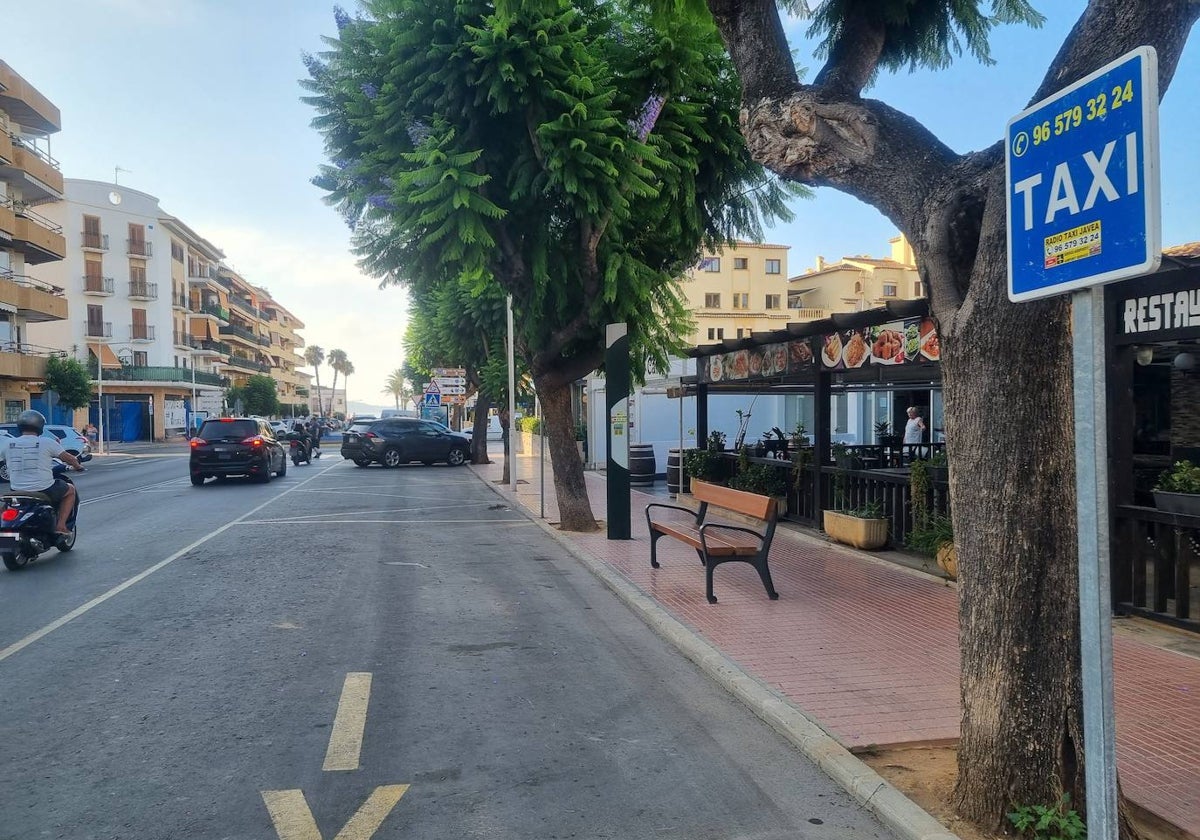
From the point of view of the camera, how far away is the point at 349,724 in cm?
509

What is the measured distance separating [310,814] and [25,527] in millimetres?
8031

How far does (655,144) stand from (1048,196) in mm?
9411

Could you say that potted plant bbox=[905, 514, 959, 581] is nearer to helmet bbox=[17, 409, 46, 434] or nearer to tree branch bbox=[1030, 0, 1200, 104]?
tree branch bbox=[1030, 0, 1200, 104]

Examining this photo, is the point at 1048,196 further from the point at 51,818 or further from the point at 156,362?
the point at 156,362

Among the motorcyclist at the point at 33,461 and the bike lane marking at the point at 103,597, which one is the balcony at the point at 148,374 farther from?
the motorcyclist at the point at 33,461

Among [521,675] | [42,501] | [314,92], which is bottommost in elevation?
[521,675]

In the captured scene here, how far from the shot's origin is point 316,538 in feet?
42.1

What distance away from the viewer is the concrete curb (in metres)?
3.79

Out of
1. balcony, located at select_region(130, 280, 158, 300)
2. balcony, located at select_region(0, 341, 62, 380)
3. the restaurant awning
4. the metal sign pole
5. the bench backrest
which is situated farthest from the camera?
balcony, located at select_region(130, 280, 158, 300)

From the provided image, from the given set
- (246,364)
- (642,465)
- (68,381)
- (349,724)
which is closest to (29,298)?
(68,381)

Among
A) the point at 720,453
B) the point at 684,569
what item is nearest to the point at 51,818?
the point at 684,569

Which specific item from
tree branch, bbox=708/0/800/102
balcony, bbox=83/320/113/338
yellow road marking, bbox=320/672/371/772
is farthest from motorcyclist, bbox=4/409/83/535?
balcony, bbox=83/320/113/338

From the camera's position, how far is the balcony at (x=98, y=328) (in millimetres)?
61972

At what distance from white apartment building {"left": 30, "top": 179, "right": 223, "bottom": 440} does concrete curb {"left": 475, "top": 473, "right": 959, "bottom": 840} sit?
200 feet
